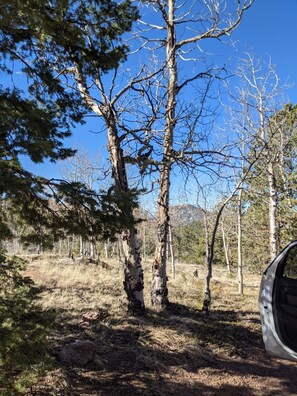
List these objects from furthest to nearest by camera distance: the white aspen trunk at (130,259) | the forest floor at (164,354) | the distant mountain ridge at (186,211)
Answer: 1. the distant mountain ridge at (186,211)
2. the white aspen trunk at (130,259)
3. the forest floor at (164,354)

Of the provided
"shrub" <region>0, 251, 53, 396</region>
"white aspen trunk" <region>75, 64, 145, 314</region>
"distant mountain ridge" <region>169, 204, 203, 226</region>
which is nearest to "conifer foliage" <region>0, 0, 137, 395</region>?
"shrub" <region>0, 251, 53, 396</region>

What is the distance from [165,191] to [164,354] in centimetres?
444

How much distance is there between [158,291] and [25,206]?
17.2 feet

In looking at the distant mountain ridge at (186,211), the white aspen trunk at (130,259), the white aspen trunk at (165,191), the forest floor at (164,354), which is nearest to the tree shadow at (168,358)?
the forest floor at (164,354)

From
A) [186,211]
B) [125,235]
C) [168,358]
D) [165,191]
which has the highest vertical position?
[165,191]

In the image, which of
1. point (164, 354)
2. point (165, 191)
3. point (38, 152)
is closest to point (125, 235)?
point (165, 191)

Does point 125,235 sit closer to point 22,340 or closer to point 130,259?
point 130,259

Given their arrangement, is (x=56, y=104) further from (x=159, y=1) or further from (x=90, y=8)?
(x=159, y=1)

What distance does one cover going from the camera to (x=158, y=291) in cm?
892

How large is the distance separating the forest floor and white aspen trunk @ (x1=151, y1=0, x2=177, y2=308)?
58 cm

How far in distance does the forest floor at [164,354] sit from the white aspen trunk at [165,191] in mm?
581

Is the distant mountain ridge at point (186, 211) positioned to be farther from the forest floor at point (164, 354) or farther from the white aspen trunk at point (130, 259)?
the forest floor at point (164, 354)

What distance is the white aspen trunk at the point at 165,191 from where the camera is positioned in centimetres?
886

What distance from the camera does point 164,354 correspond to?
6.05 meters
